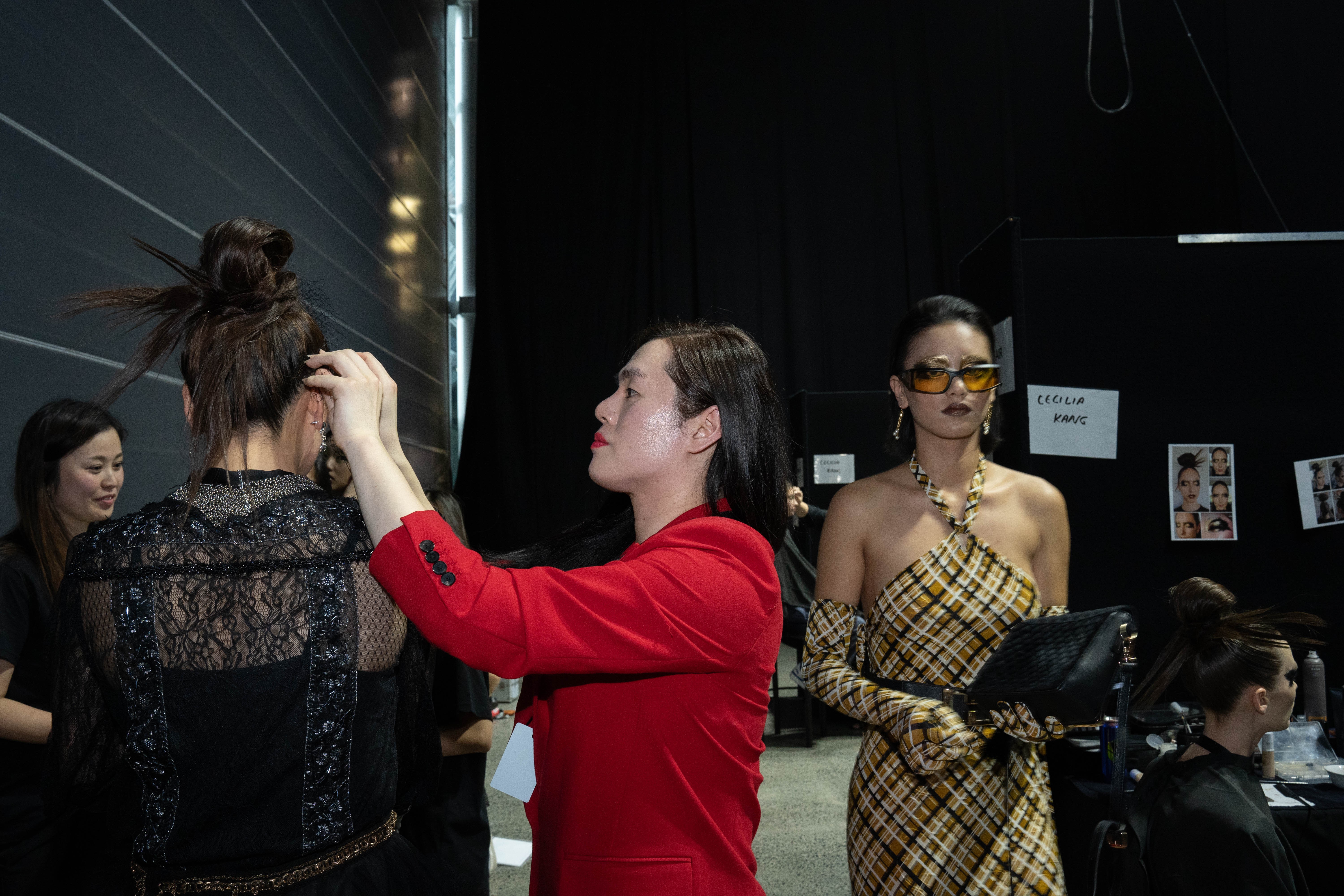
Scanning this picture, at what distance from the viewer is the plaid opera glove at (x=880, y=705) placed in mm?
1621

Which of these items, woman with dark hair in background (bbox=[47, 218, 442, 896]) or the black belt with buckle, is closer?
woman with dark hair in background (bbox=[47, 218, 442, 896])

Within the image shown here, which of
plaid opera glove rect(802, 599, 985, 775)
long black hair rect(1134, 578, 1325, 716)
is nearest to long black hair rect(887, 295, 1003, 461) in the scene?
plaid opera glove rect(802, 599, 985, 775)

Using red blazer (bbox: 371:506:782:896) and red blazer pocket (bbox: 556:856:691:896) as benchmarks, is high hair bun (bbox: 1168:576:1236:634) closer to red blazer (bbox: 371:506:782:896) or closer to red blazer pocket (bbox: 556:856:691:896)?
red blazer (bbox: 371:506:782:896)

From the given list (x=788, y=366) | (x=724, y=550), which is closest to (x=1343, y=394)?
(x=724, y=550)

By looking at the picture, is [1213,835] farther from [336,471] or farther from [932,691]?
[336,471]

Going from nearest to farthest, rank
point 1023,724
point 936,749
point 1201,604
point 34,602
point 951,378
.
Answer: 1. point 1023,724
2. point 936,749
3. point 34,602
4. point 951,378
5. point 1201,604

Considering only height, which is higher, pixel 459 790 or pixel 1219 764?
pixel 1219 764

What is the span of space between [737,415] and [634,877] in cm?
63

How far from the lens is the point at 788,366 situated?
7.45 m

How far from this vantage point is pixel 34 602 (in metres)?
1.91

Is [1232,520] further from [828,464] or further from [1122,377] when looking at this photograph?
[828,464]

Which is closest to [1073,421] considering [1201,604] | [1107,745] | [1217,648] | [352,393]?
[1201,604]

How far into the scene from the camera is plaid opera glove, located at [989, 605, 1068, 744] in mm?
1410

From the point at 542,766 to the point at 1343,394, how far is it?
2630 millimetres
